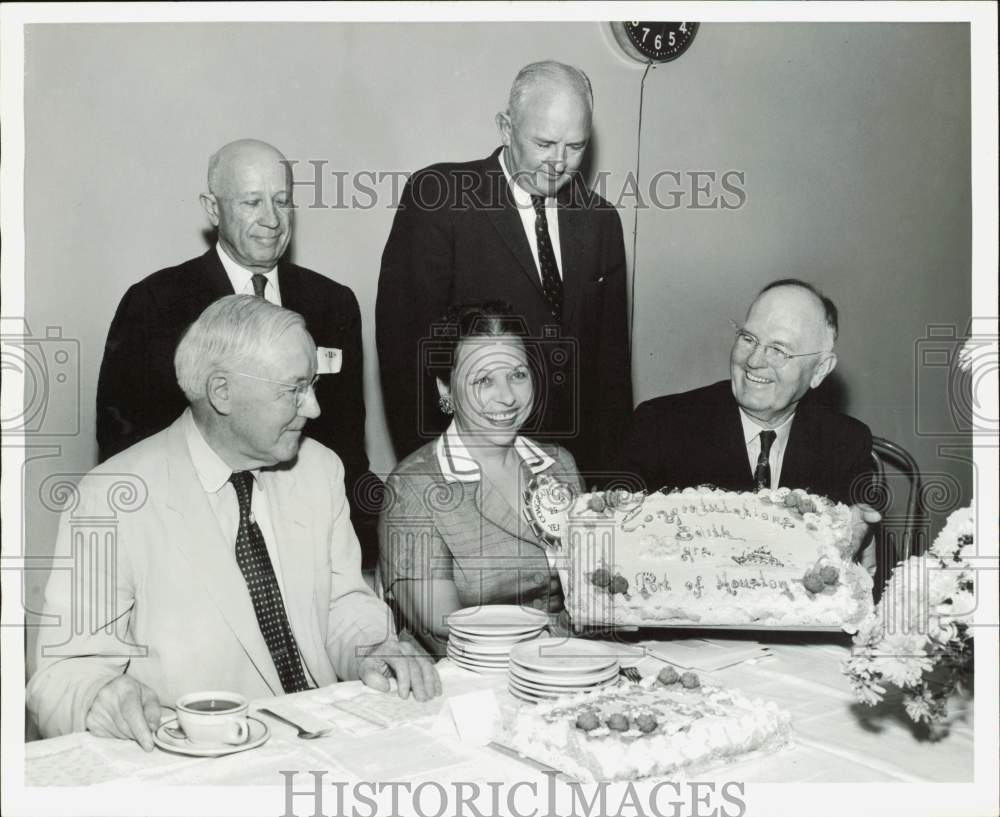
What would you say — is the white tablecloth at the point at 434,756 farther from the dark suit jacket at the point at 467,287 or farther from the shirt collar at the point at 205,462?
the dark suit jacket at the point at 467,287

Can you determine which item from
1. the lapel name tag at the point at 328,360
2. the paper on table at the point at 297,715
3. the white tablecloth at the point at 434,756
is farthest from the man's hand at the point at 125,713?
the lapel name tag at the point at 328,360

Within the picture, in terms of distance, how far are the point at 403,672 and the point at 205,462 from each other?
33.1 inches

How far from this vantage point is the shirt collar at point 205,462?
2992 millimetres

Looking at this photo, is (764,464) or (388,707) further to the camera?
(764,464)

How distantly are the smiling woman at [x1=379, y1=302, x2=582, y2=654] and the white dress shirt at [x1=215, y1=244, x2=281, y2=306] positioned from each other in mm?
518

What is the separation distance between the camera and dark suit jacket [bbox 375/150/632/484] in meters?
3.36

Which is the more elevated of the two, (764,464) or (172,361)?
(172,361)

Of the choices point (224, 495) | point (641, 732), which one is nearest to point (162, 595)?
point (224, 495)

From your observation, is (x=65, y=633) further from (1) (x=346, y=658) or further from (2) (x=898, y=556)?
(2) (x=898, y=556)

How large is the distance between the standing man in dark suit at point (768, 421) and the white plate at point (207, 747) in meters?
1.52

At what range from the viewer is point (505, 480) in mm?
3336

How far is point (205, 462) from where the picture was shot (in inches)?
119

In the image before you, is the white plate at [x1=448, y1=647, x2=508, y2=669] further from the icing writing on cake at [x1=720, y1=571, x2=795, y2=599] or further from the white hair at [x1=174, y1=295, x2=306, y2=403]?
the white hair at [x1=174, y1=295, x2=306, y2=403]

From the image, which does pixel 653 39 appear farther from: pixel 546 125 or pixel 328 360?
pixel 328 360
